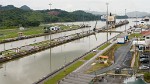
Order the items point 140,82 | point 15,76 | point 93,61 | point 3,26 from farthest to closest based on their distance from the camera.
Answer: point 3,26 < point 93,61 < point 15,76 < point 140,82

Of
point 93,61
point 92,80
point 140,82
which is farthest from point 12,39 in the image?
point 140,82

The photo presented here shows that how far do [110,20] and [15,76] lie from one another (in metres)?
48.5

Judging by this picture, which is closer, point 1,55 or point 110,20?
point 1,55

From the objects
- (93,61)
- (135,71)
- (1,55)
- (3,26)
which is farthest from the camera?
(3,26)

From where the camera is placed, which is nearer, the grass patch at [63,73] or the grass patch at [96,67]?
the grass patch at [63,73]

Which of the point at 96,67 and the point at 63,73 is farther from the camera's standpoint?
the point at 96,67

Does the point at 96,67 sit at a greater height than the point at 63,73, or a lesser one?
greater

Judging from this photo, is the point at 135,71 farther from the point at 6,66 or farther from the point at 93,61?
the point at 6,66

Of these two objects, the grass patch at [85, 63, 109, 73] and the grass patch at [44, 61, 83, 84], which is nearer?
the grass patch at [44, 61, 83, 84]

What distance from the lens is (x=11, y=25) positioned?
153 feet

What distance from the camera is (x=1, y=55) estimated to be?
19688 millimetres

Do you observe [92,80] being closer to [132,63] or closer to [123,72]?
[123,72]

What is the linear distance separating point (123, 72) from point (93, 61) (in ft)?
11.2

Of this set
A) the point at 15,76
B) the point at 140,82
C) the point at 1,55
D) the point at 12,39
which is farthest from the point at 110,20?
the point at 140,82
